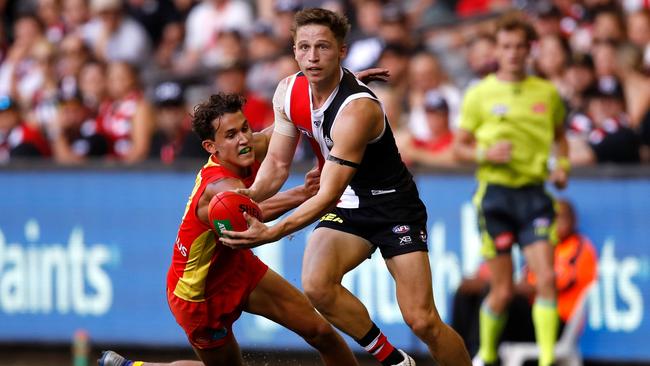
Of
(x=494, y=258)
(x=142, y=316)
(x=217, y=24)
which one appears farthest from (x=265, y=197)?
(x=217, y=24)

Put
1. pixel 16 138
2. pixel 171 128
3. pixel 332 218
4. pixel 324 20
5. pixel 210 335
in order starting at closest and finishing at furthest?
→ pixel 324 20 → pixel 210 335 → pixel 332 218 → pixel 171 128 → pixel 16 138

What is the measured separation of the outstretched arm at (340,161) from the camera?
735 cm

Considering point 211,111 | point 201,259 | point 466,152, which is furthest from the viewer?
point 466,152

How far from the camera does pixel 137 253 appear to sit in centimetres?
1284

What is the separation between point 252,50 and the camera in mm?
14992

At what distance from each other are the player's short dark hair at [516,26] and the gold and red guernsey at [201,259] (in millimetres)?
3318

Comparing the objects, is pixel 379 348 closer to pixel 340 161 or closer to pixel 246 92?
pixel 340 161

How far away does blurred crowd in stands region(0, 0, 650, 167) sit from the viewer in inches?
489

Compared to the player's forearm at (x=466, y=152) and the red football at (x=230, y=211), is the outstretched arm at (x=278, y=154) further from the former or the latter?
the player's forearm at (x=466, y=152)

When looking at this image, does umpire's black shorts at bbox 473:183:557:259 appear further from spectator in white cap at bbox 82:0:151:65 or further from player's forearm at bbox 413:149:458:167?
spectator in white cap at bbox 82:0:151:65

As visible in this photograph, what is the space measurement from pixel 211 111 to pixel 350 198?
40.5 inches

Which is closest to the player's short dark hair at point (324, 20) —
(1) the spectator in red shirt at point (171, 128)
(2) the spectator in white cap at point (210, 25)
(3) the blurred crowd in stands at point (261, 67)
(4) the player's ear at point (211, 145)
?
(4) the player's ear at point (211, 145)

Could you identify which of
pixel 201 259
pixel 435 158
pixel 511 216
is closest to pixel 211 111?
pixel 201 259

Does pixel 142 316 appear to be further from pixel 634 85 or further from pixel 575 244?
pixel 634 85
